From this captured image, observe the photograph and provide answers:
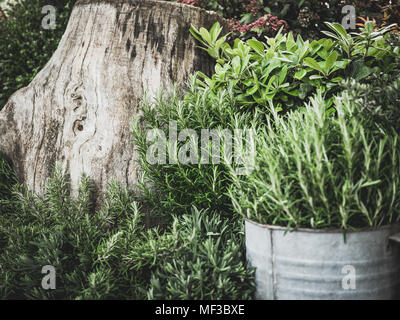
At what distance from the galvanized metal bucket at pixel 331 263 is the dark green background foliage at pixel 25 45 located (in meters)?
3.43

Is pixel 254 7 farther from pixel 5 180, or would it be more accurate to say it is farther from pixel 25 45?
pixel 5 180

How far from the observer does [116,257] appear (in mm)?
1769

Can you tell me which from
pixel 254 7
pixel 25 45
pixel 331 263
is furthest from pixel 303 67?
pixel 25 45

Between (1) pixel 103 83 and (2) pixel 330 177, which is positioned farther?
(1) pixel 103 83

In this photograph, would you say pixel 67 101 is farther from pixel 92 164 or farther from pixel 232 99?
pixel 232 99

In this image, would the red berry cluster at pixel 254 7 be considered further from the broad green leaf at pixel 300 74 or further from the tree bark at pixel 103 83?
the broad green leaf at pixel 300 74

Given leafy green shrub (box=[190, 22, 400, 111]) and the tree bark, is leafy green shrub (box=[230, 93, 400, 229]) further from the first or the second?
the tree bark

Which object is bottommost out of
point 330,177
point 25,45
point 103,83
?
point 330,177

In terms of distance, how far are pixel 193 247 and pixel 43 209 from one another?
41.2 inches

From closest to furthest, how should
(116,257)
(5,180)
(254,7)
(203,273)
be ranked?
1. (203,273)
2. (116,257)
3. (5,180)
4. (254,7)

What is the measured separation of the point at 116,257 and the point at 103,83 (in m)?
1.21

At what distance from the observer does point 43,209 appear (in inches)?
83.7

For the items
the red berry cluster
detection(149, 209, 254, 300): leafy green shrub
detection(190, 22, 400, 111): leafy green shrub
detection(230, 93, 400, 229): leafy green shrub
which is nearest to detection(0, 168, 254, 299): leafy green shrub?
detection(149, 209, 254, 300): leafy green shrub
